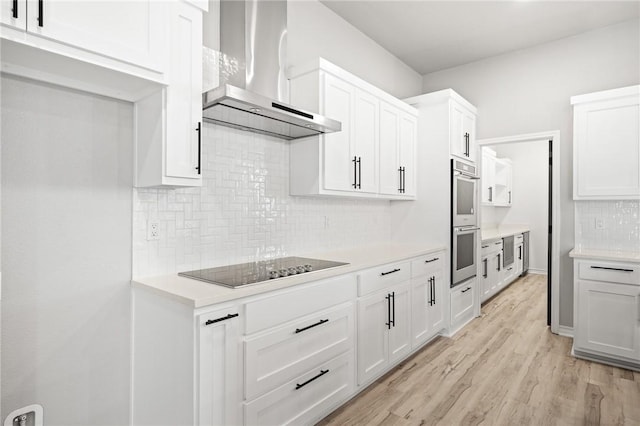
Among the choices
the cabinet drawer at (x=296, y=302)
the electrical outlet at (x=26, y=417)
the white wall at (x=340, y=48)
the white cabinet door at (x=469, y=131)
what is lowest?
the electrical outlet at (x=26, y=417)

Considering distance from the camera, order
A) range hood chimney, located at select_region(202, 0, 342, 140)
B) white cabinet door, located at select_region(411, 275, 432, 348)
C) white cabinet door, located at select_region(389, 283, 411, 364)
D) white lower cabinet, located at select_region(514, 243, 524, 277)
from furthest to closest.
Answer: white lower cabinet, located at select_region(514, 243, 524, 277)
white cabinet door, located at select_region(411, 275, 432, 348)
white cabinet door, located at select_region(389, 283, 411, 364)
range hood chimney, located at select_region(202, 0, 342, 140)

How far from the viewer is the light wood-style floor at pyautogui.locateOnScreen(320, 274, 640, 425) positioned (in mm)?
2199

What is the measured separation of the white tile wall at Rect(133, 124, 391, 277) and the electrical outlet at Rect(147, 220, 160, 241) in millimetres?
20

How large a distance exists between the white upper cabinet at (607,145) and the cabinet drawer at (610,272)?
669mm

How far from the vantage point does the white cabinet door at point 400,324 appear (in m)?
2.76

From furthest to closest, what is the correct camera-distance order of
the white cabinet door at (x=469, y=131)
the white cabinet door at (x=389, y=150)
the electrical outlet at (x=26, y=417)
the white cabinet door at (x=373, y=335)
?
the white cabinet door at (x=469, y=131) → the white cabinet door at (x=389, y=150) → the white cabinet door at (x=373, y=335) → the electrical outlet at (x=26, y=417)

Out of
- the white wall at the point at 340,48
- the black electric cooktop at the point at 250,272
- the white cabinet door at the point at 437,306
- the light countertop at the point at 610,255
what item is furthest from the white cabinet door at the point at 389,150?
the light countertop at the point at 610,255

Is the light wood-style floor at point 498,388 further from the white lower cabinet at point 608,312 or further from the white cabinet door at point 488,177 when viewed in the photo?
the white cabinet door at point 488,177

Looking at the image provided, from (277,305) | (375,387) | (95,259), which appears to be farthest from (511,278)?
(95,259)

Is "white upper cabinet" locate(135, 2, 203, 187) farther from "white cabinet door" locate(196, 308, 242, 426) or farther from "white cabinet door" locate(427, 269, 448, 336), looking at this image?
"white cabinet door" locate(427, 269, 448, 336)

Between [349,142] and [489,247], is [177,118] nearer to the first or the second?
[349,142]

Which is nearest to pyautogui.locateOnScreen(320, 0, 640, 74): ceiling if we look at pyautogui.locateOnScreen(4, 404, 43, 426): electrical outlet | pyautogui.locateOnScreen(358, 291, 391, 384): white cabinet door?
pyautogui.locateOnScreen(358, 291, 391, 384): white cabinet door

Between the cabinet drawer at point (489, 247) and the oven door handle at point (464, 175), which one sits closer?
the oven door handle at point (464, 175)

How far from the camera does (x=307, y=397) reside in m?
2.01
